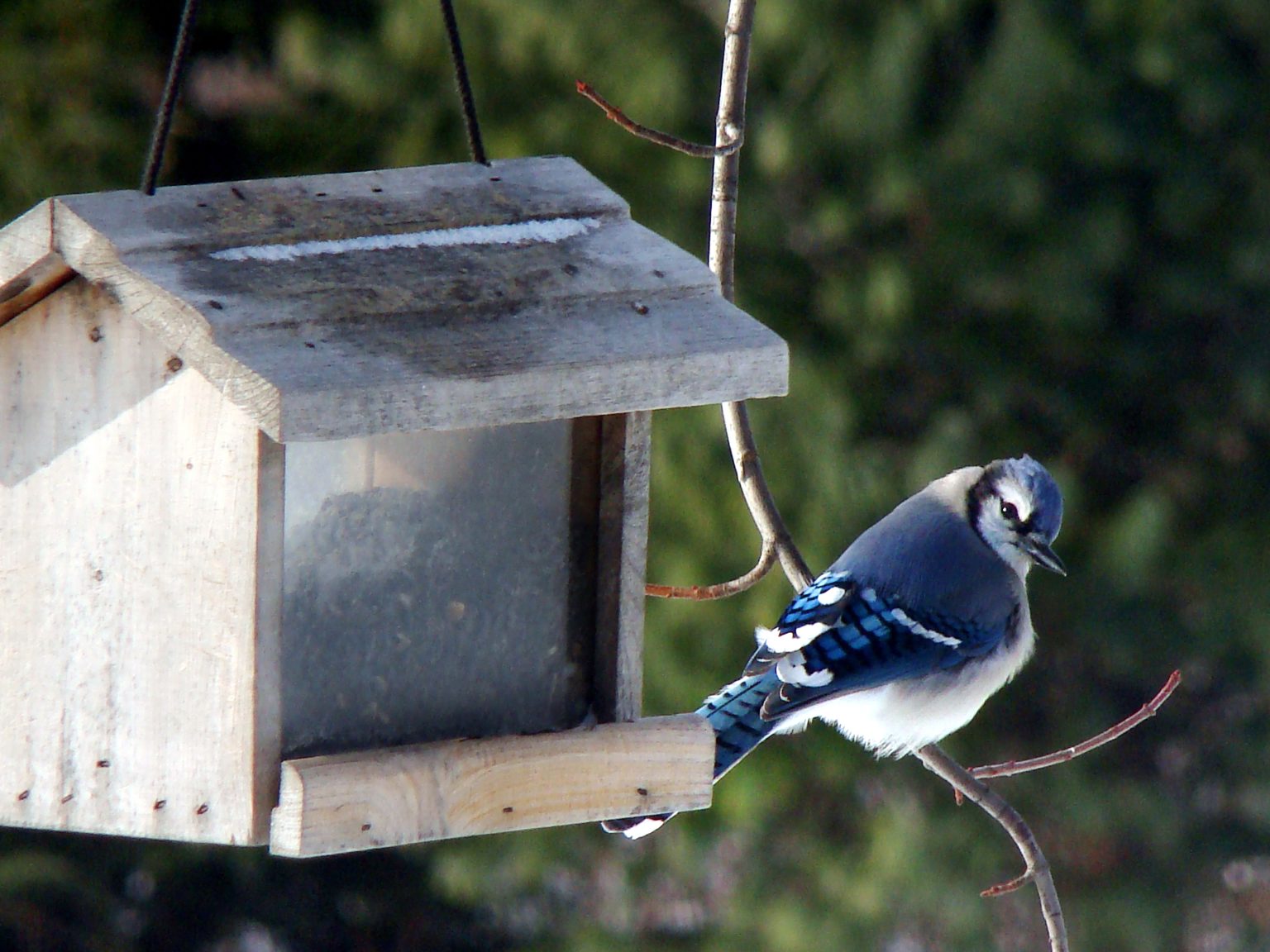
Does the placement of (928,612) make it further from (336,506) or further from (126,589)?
(126,589)

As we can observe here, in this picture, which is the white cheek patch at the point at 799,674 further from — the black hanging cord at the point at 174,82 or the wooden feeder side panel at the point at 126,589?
the black hanging cord at the point at 174,82

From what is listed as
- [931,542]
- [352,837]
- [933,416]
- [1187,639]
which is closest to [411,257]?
[352,837]

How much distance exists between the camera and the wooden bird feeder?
1617 millimetres

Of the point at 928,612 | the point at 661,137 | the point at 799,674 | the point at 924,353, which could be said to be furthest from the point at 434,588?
the point at 924,353

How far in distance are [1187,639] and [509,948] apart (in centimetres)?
187

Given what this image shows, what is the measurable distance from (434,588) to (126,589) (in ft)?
0.88

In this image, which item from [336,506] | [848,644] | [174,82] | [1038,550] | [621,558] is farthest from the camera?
[1038,550]

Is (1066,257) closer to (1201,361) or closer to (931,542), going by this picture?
(1201,361)

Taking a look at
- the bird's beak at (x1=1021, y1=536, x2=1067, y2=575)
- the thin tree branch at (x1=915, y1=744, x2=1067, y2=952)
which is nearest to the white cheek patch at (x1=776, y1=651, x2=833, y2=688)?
the thin tree branch at (x1=915, y1=744, x2=1067, y2=952)

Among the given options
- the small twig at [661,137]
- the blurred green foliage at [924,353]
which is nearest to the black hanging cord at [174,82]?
the small twig at [661,137]

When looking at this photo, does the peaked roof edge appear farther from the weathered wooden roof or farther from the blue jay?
the blue jay

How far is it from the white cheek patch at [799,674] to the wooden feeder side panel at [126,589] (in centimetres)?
99

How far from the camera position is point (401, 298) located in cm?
166

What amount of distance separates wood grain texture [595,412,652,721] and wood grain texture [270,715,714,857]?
0.05m
